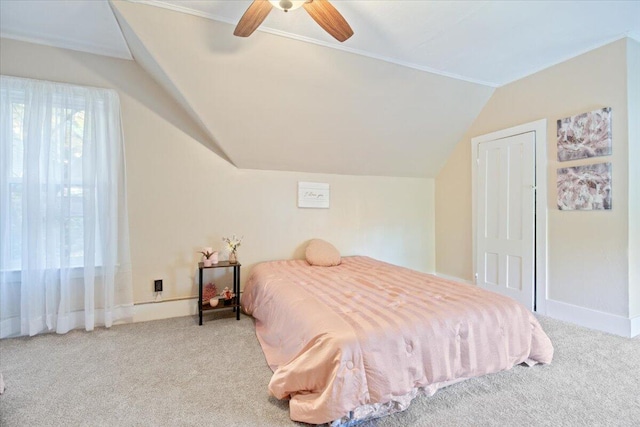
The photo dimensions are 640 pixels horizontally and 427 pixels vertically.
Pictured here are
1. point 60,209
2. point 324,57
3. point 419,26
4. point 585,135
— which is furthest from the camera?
point 585,135

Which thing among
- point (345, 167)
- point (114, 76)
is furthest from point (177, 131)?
point (345, 167)

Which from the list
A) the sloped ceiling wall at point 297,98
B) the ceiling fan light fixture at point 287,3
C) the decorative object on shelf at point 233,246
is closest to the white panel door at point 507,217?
the sloped ceiling wall at point 297,98

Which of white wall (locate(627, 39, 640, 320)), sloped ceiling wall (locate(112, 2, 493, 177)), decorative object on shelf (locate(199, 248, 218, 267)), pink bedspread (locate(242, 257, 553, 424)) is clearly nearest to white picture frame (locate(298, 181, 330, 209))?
sloped ceiling wall (locate(112, 2, 493, 177))

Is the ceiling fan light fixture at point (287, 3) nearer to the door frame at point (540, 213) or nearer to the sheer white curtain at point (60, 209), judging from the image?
the sheer white curtain at point (60, 209)

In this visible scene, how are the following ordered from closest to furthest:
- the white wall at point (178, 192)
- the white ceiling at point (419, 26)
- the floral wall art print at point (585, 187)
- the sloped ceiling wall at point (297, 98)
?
the white ceiling at point (419, 26), the sloped ceiling wall at point (297, 98), the floral wall art print at point (585, 187), the white wall at point (178, 192)

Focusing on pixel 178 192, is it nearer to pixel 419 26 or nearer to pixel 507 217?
pixel 419 26

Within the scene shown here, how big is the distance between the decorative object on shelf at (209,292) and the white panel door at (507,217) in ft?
10.2

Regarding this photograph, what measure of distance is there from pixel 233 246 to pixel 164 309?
2.93ft

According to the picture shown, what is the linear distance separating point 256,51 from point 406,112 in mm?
1738

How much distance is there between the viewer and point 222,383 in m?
1.80

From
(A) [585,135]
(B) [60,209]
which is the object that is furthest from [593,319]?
(B) [60,209]

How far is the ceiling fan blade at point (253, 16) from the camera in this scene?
1.67m

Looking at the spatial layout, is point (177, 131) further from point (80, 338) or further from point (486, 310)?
point (486, 310)

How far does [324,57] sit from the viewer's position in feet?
8.43
